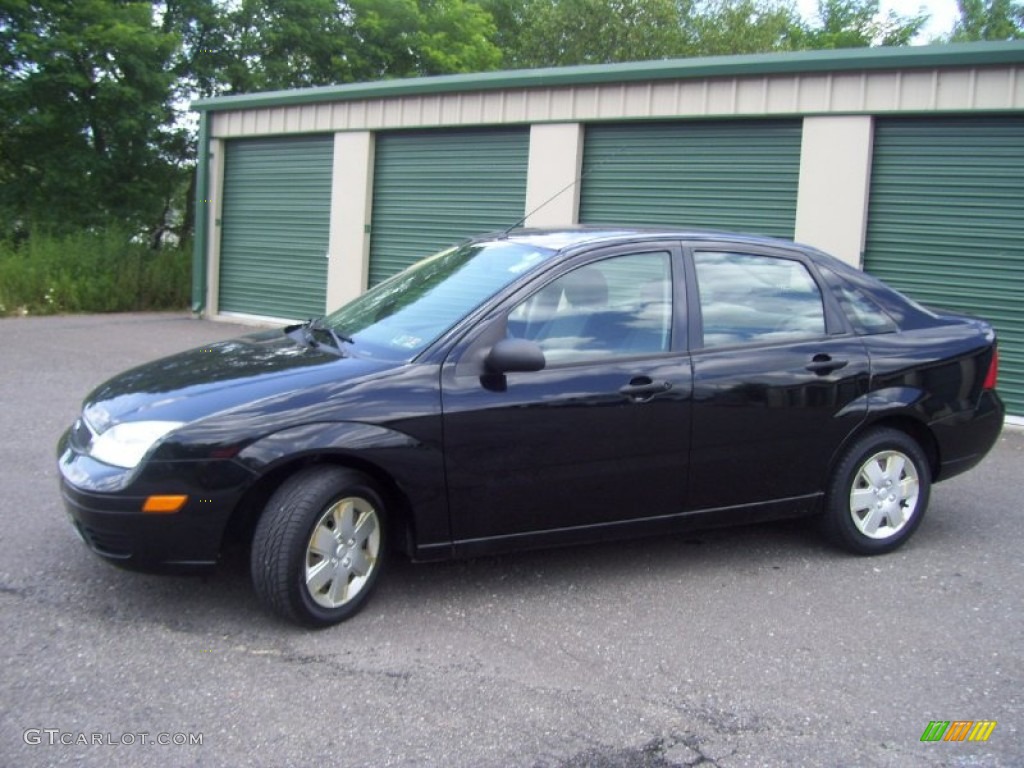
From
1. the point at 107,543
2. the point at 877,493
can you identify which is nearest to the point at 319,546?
the point at 107,543

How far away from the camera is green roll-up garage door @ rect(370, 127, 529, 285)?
12.7 m

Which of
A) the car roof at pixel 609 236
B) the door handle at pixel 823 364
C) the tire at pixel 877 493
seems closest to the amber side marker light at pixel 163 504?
the car roof at pixel 609 236

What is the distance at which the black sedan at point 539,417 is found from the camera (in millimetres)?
4098

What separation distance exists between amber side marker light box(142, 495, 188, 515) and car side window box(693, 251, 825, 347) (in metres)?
2.51

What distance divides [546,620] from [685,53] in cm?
3224

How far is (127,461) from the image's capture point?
161 inches

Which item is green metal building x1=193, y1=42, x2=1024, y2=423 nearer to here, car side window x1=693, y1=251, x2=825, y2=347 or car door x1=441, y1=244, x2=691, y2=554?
car side window x1=693, y1=251, x2=825, y2=347

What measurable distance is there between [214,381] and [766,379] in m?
2.58

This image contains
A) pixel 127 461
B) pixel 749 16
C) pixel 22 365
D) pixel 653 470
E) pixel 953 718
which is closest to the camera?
pixel 953 718

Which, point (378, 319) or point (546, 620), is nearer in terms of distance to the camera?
point (546, 620)

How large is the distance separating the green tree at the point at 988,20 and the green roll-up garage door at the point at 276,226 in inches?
1354

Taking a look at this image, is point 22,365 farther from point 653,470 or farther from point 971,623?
point 971,623

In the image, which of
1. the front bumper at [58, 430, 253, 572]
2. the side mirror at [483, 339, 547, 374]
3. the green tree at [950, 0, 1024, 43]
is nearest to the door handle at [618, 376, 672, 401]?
the side mirror at [483, 339, 547, 374]

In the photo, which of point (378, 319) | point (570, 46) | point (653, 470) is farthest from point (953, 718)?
point (570, 46)
